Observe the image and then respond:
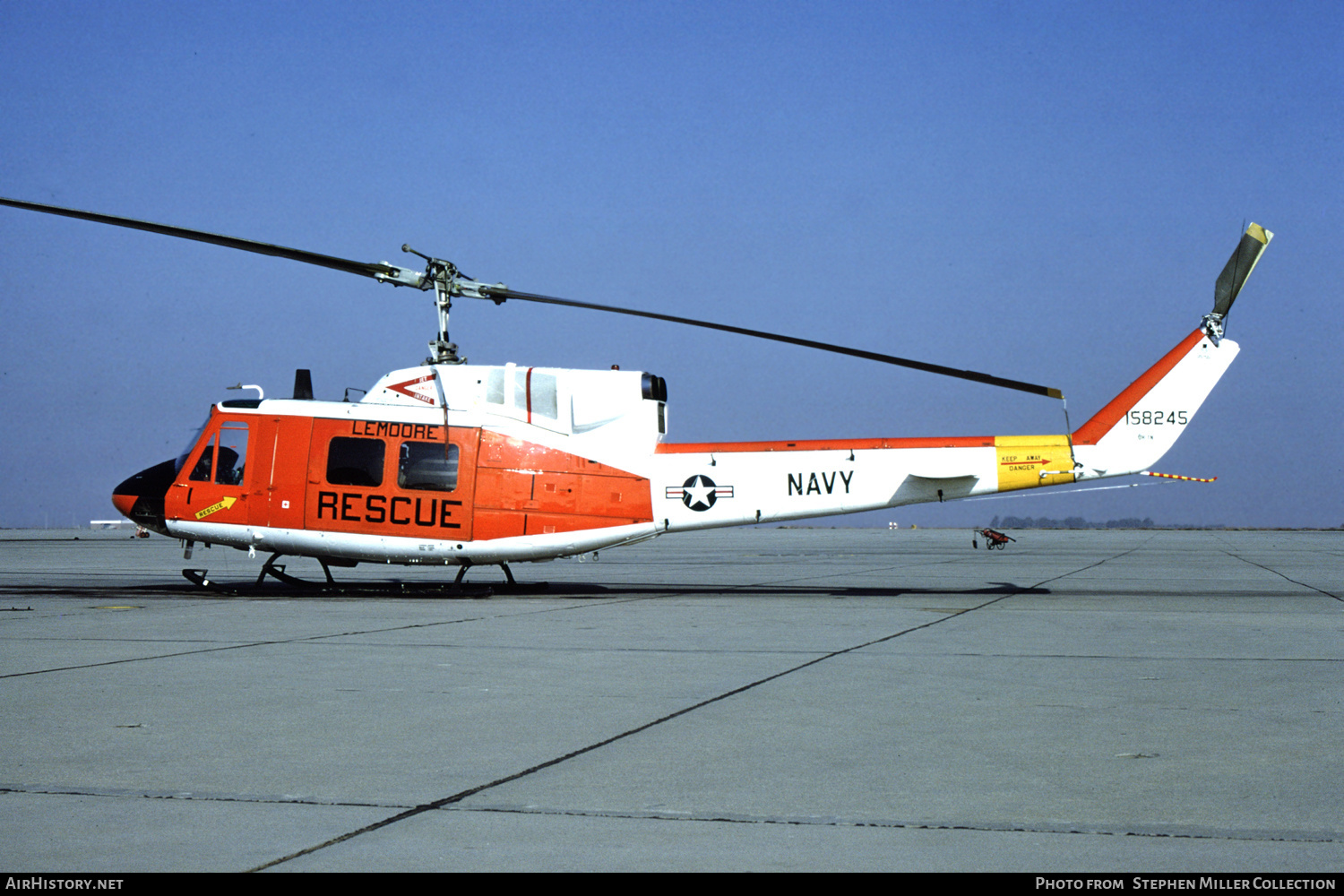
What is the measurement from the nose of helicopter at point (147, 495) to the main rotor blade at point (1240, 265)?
16.7m

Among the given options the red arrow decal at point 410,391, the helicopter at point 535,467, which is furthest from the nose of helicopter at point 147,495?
the red arrow decal at point 410,391

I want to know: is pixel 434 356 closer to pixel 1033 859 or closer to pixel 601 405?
pixel 601 405

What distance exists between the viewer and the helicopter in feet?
56.9

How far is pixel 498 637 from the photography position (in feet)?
37.8

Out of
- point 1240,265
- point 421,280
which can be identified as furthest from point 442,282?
point 1240,265

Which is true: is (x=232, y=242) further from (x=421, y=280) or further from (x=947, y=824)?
(x=947, y=824)

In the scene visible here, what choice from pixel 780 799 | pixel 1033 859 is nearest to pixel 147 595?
pixel 780 799

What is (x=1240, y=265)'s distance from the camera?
53.5ft

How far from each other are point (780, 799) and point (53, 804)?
324 centimetres

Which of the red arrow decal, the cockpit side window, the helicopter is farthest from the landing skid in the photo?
the red arrow decal

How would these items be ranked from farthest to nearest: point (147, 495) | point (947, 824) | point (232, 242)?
point (147, 495), point (232, 242), point (947, 824)

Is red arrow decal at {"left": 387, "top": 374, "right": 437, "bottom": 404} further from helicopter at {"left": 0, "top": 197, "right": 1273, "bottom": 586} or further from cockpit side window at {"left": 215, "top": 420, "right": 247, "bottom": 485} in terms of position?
cockpit side window at {"left": 215, "top": 420, "right": 247, "bottom": 485}

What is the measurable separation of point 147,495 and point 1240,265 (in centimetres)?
1739

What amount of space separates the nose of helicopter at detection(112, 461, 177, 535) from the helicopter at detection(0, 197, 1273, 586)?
4 cm
